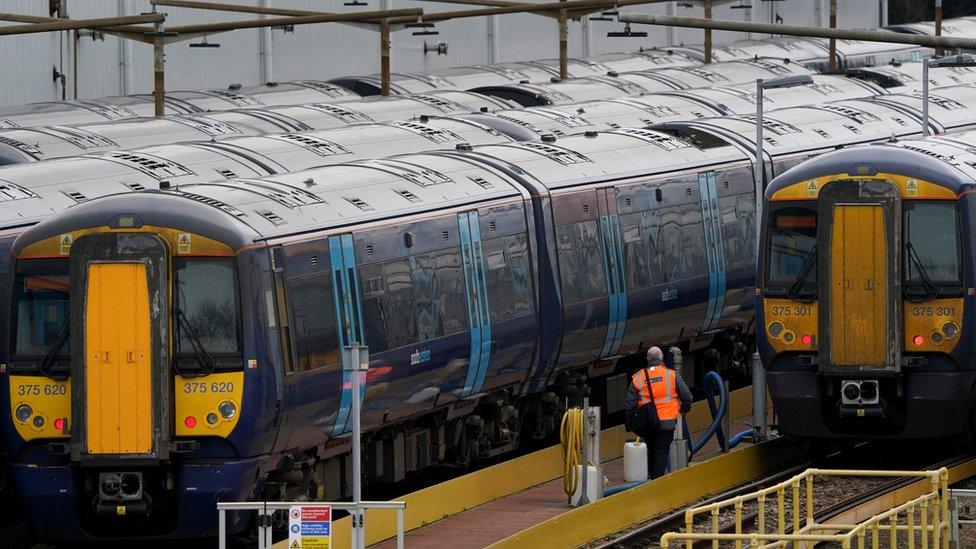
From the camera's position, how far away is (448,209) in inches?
Answer: 768

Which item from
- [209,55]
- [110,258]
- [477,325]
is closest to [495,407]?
[477,325]

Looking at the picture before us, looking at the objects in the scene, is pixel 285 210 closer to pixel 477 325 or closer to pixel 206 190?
pixel 206 190

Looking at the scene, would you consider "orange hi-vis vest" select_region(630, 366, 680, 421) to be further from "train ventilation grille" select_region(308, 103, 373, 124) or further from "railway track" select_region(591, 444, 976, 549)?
"train ventilation grille" select_region(308, 103, 373, 124)

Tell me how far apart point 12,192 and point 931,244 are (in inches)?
328

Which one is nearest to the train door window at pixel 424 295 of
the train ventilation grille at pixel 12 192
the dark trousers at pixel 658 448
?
the dark trousers at pixel 658 448

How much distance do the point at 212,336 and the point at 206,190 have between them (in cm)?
181

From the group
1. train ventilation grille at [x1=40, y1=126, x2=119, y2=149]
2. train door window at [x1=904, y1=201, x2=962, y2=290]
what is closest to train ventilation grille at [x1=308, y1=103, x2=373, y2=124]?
train ventilation grille at [x1=40, y1=126, x2=119, y2=149]

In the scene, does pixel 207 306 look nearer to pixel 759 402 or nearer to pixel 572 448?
pixel 572 448

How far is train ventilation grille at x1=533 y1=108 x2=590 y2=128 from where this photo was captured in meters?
28.1

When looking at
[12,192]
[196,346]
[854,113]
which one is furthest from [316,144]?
[854,113]

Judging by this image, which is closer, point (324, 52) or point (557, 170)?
point (557, 170)

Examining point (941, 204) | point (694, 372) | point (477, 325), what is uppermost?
point (941, 204)

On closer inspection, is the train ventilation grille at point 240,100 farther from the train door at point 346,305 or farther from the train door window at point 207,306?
the train door window at point 207,306

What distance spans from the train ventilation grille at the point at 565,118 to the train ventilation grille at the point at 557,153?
494cm
